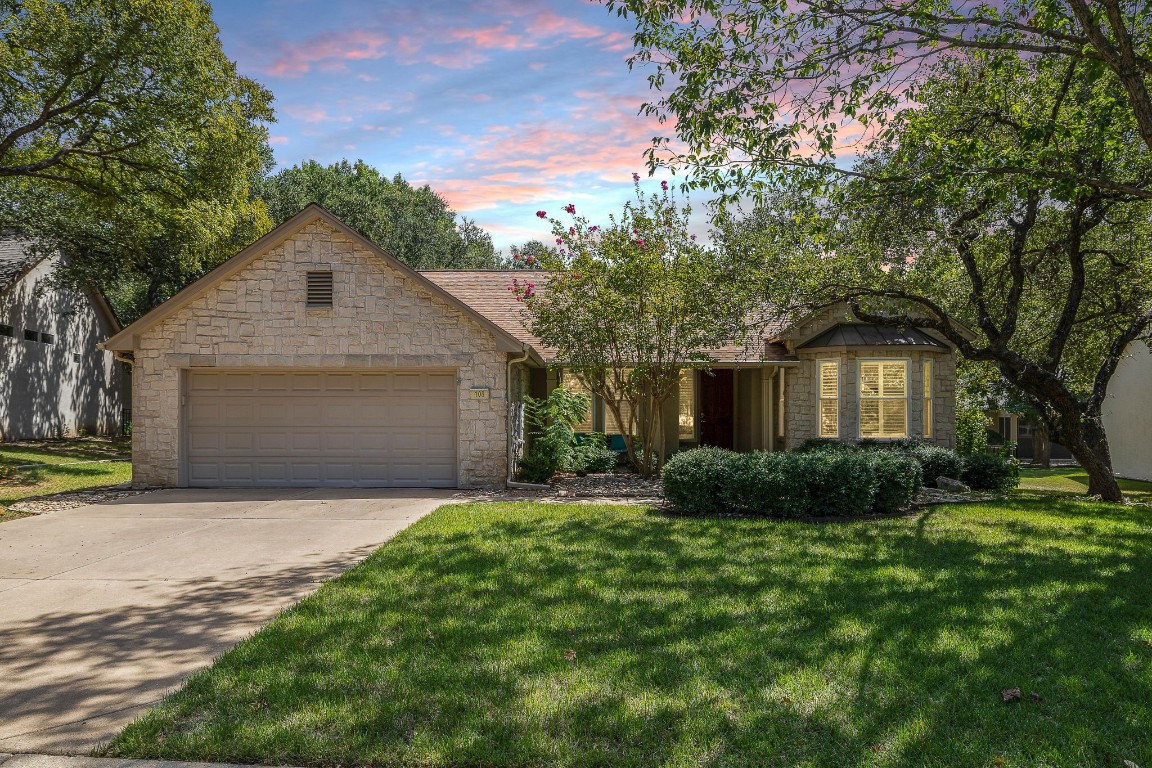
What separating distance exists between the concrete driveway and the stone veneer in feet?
7.76

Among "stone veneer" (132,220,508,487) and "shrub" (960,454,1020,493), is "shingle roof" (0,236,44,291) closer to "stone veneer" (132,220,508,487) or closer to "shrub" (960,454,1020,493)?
"stone veneer" (132,220,508,487)

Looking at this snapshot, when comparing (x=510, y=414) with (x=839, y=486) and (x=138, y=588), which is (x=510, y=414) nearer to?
(x=839, y=486)

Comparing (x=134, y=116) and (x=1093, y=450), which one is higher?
(x=134, y=116)

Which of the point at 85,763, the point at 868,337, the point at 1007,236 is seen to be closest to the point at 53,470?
the point at 85,763

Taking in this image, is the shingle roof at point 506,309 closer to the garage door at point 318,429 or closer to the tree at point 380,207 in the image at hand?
the garage door at point 318,429

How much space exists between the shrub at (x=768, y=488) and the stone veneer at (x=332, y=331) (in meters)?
4.66

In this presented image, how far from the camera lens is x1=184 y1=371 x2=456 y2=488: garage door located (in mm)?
14289

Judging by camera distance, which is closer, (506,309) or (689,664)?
(689,664)

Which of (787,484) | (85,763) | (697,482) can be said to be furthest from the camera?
(697,482)

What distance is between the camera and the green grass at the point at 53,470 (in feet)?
48.1

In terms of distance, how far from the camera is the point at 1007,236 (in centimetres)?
1452

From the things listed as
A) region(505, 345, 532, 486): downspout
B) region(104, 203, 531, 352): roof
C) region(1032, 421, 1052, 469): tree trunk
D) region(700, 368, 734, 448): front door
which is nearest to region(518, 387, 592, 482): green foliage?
region(505, 345, 532, 486): downspout

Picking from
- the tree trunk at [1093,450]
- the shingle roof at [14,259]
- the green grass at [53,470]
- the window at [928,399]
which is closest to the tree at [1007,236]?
the tree trunk at [1093,450]

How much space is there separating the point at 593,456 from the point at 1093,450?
933 cm
